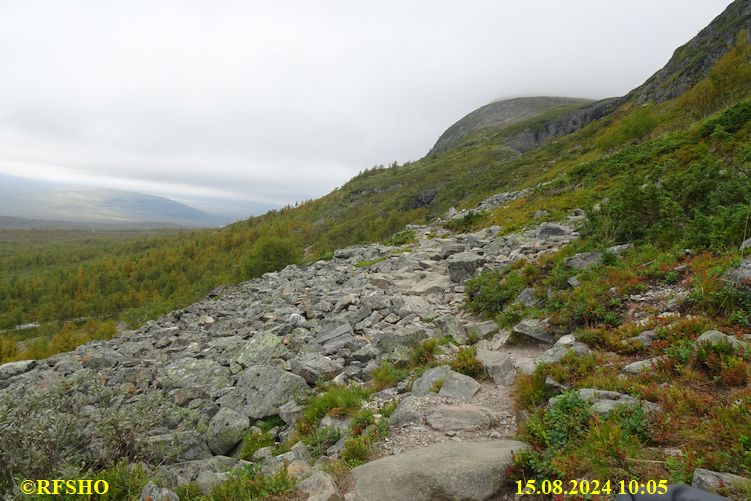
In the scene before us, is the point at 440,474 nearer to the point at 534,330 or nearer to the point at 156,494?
the point at 156,494

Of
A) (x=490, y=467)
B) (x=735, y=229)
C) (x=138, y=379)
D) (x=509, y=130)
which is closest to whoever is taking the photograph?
(x=490, y=467)

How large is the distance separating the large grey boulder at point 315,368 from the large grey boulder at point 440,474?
4825 mm

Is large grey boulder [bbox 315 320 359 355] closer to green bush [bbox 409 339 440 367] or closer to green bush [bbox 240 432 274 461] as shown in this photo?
green bush [bbox 409 339 440 367]

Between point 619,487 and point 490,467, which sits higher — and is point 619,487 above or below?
above

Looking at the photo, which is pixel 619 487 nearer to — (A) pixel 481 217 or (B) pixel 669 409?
(B) pixel 669 409

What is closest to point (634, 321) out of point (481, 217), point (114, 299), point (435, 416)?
point (435, 416)

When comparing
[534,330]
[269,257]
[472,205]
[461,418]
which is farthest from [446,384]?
[472,205]

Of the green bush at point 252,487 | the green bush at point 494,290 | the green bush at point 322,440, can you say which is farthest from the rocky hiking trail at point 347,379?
the green bush at point 494,290

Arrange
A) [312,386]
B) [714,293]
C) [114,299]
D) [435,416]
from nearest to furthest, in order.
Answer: [435,416]
[714,293]
[312,386]
[114,299]

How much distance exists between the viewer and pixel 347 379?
376 inches

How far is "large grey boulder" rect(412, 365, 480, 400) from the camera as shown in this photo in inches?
281

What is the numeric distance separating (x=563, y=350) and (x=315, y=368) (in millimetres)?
6235

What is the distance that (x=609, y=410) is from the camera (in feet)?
16.2

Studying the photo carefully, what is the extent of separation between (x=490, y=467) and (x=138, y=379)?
13.9 metres
